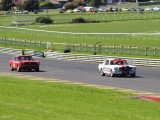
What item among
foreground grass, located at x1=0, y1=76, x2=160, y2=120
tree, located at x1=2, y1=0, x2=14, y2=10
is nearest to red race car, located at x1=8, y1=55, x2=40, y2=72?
foreground grass, located at x1=0, y1=76, x2=160, y2=120

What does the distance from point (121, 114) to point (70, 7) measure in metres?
161

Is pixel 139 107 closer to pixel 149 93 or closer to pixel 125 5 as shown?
pixel 149 93

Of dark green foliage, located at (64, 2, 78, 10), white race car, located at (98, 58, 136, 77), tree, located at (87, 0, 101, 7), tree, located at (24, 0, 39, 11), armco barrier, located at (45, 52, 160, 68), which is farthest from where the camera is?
tree, located at (87, 0, 101, 7)

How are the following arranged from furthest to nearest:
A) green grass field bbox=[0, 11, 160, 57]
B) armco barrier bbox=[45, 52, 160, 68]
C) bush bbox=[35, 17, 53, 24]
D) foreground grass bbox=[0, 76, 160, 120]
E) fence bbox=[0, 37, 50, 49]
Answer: bush bbox=[35, 17, 53, 24]
green grass field bbox=[0, 11, 160, 57]
fence bbox=[0, 37, 50, 49]
armco barrier bbox=[45, 52, 160, 68]
foreground grass bbox=[0, 76, 160, 120]

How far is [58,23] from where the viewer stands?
368 ft

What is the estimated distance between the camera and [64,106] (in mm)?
17656

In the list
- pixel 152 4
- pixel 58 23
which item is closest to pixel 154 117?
pixel 58 23

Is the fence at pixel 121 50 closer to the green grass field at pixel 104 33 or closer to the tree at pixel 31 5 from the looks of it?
the green grass field at pixel 104 33

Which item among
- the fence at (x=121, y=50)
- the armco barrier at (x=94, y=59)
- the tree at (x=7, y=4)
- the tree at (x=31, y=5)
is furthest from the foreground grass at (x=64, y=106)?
the tree at (x=7, y=4)

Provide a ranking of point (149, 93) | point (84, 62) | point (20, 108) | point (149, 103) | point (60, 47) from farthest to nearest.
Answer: point (60, 47) < point (84, 62) < point (149, 93) < point (149, 103) < point (20, 108)

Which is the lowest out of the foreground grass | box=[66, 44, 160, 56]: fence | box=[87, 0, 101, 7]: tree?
box=[66, 44, 160, 56]: fence

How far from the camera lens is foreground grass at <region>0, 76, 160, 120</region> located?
50.7 feet

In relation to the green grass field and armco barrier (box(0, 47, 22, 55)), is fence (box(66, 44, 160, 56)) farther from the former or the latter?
armco barrier (box(0, 47, 22, 55))

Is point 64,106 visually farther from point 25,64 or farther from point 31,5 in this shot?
point 31,5
